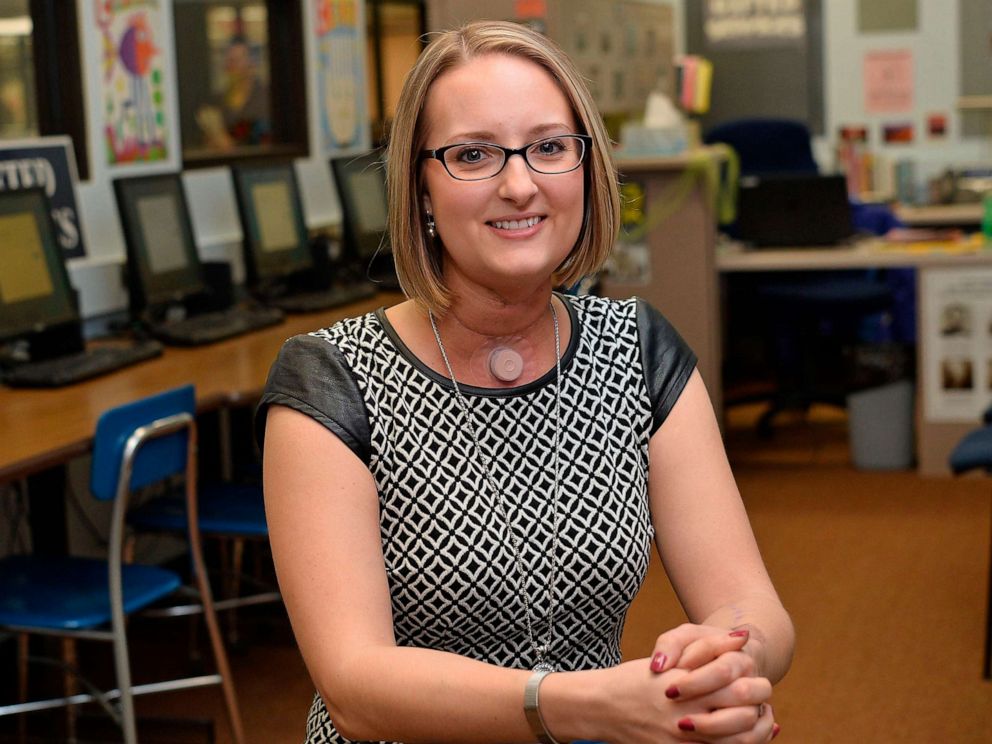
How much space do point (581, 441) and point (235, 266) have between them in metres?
3.73

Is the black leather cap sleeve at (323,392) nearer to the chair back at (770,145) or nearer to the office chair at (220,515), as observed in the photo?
the office chair at (220,515)

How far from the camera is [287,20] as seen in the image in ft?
18.4

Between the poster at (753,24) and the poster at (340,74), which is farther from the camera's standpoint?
the poster at (753,24)

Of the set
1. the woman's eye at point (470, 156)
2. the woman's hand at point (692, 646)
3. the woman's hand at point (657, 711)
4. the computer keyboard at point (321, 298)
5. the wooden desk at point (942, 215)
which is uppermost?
the woman's eye at point (470, 156)

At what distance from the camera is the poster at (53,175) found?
3.91 m

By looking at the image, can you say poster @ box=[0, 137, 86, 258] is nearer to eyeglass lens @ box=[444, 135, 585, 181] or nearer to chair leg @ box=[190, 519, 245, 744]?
chair leg @ box=[190, 519, 245, 744]

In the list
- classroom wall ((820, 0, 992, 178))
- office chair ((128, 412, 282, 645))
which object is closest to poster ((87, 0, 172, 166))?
office chair ((128, 412, 282, 645))

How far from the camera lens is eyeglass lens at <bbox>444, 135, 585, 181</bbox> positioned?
1.48 metres

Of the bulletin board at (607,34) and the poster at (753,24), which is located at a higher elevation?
the poster at (753,24)

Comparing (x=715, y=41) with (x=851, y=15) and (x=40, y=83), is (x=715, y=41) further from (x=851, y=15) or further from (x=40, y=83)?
(x=40, y=83)

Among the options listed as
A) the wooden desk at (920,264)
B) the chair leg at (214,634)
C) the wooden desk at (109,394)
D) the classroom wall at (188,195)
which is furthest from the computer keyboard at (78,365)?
the wooden desk at (920,264)

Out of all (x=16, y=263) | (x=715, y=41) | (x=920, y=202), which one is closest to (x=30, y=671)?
(x=16, y=263)

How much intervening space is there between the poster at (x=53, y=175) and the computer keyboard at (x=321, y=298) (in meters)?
0.73

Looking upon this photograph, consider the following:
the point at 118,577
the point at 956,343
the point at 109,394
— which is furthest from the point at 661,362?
the point at 956,343
